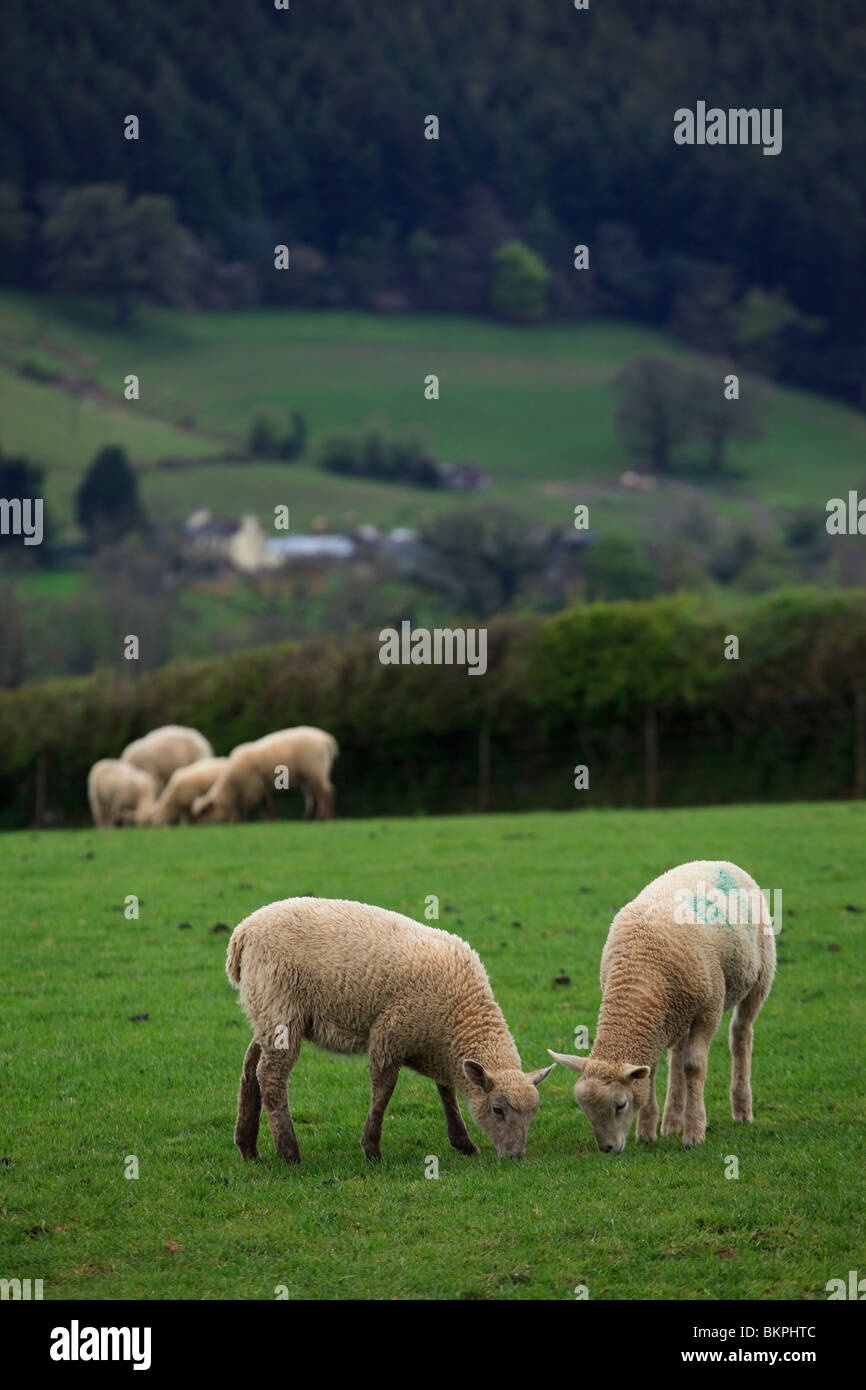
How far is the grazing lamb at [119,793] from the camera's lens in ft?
104

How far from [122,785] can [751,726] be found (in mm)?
16594

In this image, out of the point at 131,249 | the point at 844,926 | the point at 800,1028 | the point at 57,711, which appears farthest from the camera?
the point at 131,249

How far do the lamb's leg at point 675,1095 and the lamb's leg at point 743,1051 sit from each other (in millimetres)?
461

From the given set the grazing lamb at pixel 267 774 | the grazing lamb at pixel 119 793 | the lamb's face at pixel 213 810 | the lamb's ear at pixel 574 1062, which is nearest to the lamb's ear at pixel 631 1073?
the lamb's ear at pixel 574 1062

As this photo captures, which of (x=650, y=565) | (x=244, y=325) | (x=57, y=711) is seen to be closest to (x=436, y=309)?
(x=244, y=325)

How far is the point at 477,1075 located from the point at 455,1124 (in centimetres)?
66

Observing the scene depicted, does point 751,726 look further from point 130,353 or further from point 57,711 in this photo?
point 130,353

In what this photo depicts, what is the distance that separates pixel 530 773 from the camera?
40.3m

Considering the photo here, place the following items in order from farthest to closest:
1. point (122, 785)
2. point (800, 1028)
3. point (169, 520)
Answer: point (169, 520), point (122, 785), point (800, 1028)

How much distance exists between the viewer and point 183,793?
100 ft

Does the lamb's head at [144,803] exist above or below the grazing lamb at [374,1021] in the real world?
above

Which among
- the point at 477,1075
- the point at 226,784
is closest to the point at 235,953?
the point at 477,1075

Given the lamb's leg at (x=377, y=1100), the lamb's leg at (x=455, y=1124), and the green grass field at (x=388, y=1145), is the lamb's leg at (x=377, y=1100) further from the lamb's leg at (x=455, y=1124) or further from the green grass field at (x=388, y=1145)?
the lamb's leg at (x=455, y=1124)
